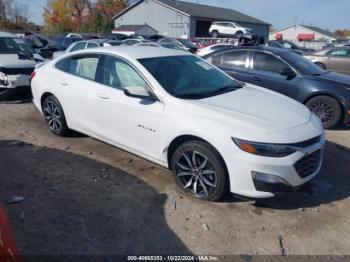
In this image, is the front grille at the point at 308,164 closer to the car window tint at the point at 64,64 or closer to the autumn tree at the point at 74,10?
the car window tint at the point at 64,64

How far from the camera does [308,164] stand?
12.3ft

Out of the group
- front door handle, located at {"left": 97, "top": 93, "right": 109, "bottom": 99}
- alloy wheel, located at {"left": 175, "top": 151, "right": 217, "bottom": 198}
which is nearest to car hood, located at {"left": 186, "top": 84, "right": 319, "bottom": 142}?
alloy wheel, located at {"left": 175, "top": 151, "right": 217, "bottom": 198}

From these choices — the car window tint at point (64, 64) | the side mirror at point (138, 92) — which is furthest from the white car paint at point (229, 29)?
the side mirror at point (138, 92)

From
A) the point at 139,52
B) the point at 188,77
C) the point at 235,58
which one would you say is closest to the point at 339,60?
the point at 235,58

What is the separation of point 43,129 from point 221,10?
51356 mm

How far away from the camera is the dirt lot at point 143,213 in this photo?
3244 millimetres

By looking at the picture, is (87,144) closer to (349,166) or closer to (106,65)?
(106,65)

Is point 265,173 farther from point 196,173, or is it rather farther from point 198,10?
point 198,10

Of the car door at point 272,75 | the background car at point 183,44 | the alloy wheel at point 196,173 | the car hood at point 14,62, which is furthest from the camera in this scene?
the background car at point 183,44

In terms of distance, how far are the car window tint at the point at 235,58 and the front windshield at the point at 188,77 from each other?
9.60 feet

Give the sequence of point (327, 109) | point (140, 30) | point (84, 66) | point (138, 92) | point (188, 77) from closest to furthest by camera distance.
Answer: point (138, 92)
point (188, 77)
point (84, 66)
point (327, 109)
point (140, 30)

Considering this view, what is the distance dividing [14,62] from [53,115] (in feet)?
11.6

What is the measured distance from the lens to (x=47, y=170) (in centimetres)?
465

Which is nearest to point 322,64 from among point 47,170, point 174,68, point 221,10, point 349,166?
point 349,166
